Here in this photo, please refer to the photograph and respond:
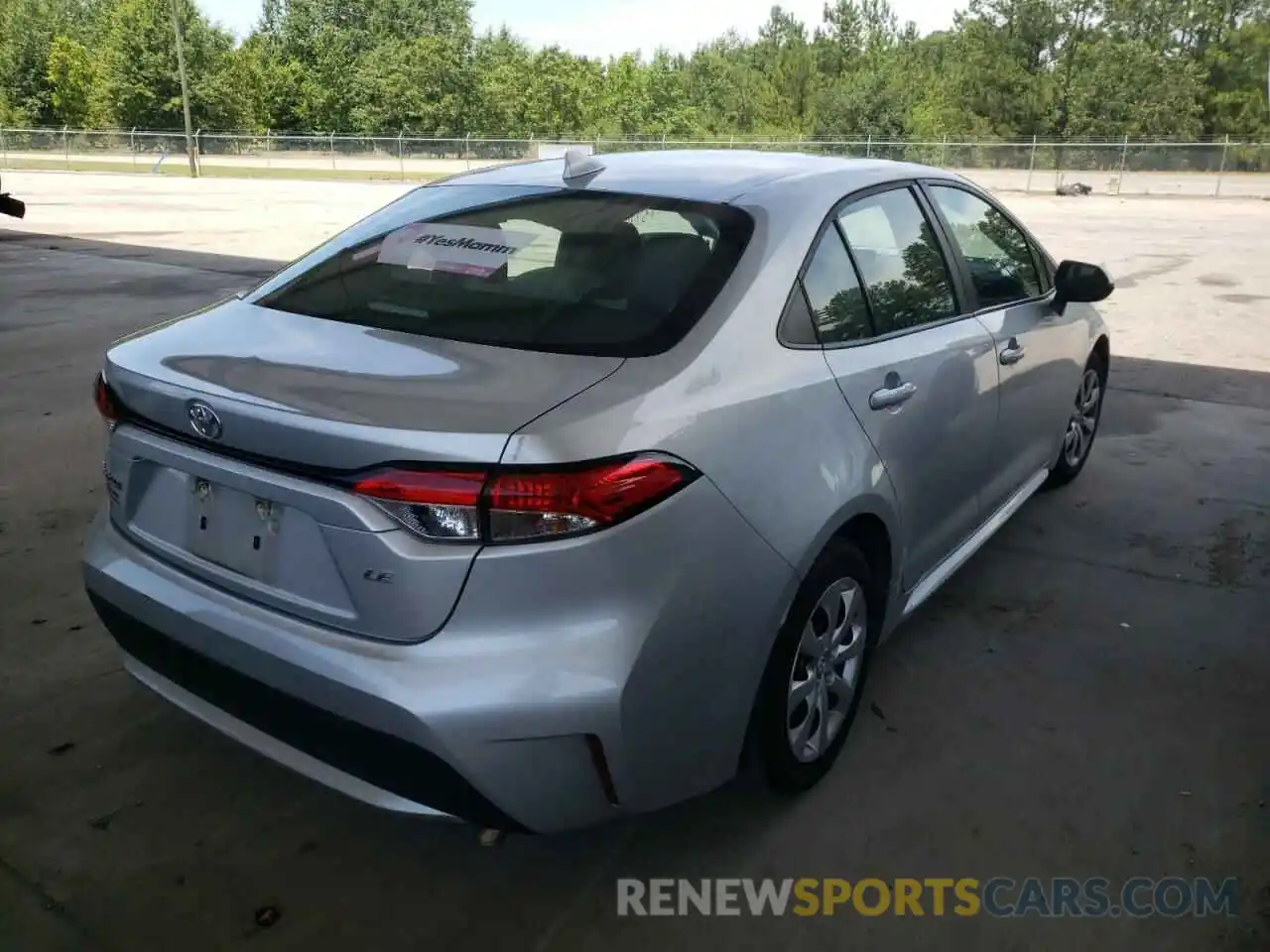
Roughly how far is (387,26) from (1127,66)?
44.8 metres

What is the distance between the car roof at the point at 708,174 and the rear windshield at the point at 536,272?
88 mm

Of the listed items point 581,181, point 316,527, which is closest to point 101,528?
point 316,527

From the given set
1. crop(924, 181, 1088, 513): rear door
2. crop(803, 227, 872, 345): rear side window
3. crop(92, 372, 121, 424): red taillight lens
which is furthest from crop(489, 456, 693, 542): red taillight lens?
crop(924, 181, 1088, 513): rear door

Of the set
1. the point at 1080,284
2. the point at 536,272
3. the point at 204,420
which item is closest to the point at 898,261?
the point at 536,272

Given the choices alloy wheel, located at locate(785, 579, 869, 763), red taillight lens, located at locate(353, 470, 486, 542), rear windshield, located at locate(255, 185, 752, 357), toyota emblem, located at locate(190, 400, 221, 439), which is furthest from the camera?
alloy wheel, located at locate(785, 579, 869, 763)

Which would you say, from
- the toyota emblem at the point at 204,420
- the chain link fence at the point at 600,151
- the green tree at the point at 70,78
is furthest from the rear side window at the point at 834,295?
the green tree at the point at 70,78

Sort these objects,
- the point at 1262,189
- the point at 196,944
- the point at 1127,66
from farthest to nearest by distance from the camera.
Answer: the point at 1127,66 → the point at 1262,189 → the point at 196,944

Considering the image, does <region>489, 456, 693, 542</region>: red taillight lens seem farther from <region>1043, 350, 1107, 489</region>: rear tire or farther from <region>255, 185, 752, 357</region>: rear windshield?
<region>1043, 350, 1107, 489</region>: rear tire

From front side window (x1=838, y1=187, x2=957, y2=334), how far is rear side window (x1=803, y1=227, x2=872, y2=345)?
2.7 inches

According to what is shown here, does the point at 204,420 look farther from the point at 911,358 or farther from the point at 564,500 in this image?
the point at 911,358

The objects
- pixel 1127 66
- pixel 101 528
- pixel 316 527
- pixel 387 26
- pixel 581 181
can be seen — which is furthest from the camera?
pixel 387 26

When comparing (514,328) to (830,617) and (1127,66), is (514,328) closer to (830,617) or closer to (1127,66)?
(830,617)

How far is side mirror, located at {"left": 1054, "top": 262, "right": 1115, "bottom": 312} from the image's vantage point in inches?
160

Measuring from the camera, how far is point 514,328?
234 cm
